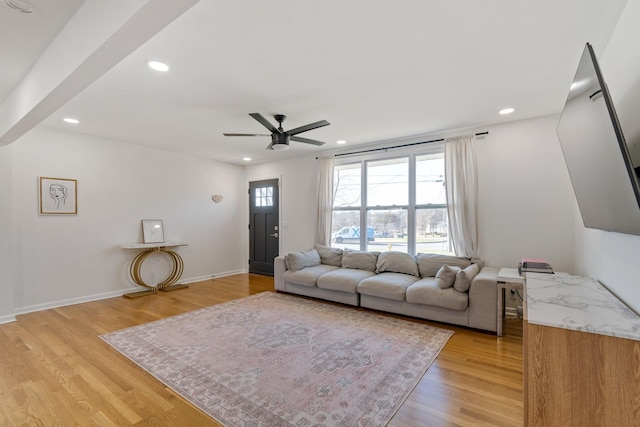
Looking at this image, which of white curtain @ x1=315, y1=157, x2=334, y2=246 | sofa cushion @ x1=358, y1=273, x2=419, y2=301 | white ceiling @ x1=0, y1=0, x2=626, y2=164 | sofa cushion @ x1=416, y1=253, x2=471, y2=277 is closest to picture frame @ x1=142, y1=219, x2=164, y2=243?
white ceiling @ x1=0, y1=0, x2=626, y2=164

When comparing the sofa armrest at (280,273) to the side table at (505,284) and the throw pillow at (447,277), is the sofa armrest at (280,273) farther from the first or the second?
the side table at (505,284)

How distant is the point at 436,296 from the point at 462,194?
1.58 m

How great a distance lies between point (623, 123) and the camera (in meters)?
1.67

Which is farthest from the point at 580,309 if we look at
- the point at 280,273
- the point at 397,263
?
the point at 280,273

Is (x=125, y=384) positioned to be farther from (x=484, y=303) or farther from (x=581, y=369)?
(x=484, y=303)

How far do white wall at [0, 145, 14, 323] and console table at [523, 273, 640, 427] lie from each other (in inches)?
214

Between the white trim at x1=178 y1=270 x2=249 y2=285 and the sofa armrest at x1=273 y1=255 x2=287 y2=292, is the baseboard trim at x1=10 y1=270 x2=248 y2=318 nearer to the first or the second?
the white trim at x1=178 y1=270 x2=249 y2=285

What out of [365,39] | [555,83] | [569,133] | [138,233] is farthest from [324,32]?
[138,233]

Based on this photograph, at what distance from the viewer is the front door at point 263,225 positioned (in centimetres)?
647

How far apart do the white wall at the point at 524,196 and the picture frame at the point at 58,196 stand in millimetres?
6123

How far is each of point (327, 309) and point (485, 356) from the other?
6.70 ft

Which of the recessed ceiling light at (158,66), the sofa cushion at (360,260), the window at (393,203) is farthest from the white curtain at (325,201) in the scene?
the recessed ceiling light at (158,66)

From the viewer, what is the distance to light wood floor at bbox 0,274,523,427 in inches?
74.7

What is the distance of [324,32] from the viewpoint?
6.73 feet
